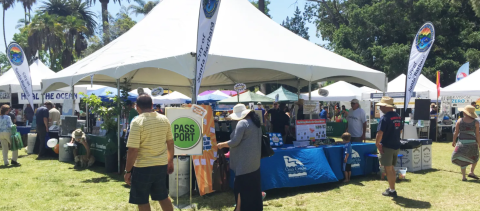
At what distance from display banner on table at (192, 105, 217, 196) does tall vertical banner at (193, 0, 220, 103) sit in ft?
1.87

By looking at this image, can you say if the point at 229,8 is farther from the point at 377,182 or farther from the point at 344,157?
the point at 377,182

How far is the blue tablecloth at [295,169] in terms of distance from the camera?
6059 mm

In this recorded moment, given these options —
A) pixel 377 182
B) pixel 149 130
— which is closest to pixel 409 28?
pixel 377 182

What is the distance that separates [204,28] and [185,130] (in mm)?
1567

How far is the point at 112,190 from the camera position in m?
6.56

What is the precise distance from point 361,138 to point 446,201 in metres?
3.03

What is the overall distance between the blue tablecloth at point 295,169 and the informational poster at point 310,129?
76 cm

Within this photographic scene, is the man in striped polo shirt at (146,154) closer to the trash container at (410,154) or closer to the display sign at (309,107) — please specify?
the display sign at (309,107)

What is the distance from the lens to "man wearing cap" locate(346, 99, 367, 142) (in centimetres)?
866

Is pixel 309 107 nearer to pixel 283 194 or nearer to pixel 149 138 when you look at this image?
pixel 283 194

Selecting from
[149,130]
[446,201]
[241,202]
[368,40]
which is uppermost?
[368,40]

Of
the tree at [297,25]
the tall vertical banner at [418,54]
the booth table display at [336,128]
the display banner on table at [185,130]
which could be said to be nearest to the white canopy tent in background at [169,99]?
the booth table display at [336,128]

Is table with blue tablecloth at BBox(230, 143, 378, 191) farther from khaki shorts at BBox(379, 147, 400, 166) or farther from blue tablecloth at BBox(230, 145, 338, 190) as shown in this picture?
khaki shorts at BBox(379, 147, 400, 166)

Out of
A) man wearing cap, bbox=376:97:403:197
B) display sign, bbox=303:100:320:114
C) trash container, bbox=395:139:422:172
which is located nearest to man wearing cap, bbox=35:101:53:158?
display sign, bbox=303:100:320:114
